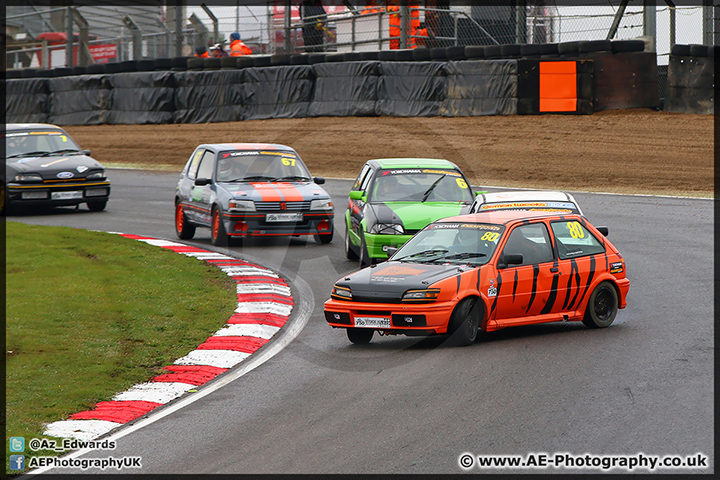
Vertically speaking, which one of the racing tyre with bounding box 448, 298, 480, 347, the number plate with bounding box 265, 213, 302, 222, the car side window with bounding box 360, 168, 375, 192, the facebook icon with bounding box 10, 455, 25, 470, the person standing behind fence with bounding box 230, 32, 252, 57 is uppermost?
the person standing behind fence with bounding box 230, 32, 252, 57

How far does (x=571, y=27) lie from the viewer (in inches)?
1073

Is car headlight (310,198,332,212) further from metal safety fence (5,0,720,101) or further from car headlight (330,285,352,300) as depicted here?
metal safety fence (5,0,720,101)

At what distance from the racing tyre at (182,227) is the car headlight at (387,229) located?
17.1 feet

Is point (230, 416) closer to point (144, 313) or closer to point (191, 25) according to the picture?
point (144, 313)

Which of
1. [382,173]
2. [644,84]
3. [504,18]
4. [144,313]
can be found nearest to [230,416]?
[144,313]

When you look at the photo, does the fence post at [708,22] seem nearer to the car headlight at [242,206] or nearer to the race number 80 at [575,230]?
the car headlight at [242,206]

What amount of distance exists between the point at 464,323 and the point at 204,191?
27.8 feet

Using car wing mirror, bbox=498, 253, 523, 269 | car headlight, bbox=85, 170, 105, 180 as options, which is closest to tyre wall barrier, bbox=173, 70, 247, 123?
car headlight, bbox=85, 170, 105, 180

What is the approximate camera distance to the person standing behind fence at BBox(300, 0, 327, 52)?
3275cm

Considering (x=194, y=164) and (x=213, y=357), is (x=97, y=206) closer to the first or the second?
(x=194, y=164)

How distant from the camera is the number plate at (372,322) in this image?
9078 millimetres

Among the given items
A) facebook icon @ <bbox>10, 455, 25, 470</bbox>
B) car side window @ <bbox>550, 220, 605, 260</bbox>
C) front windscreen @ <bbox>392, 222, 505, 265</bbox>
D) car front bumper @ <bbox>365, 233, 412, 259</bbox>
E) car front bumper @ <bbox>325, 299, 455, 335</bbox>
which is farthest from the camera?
car front bumper @ <bbox>365, 233, 412, 259</bbox>

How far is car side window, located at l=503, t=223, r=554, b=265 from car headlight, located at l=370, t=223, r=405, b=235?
3.25 metres

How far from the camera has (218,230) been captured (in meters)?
16.3
